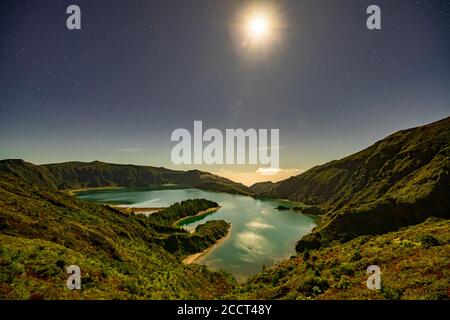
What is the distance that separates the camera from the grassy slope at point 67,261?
573 inches

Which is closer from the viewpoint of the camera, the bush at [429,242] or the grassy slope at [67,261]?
the grassy slope at [67,261]

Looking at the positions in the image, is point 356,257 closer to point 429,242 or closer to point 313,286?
point 429,242

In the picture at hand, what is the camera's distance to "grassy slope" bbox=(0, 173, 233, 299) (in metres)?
14.6

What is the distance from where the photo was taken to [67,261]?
19141mm

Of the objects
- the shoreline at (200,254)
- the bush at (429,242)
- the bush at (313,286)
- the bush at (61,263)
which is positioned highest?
the bush at (429,242)

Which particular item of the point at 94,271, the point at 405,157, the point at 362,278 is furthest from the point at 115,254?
the point at 405,157

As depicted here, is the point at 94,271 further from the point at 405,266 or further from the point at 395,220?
the point at 395,220

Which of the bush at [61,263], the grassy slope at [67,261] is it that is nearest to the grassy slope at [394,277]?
the grassy slope at [67,261]

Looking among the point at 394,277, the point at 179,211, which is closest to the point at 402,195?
the point at 394,277

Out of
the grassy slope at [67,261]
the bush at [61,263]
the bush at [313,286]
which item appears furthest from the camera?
the bush at [61,263]

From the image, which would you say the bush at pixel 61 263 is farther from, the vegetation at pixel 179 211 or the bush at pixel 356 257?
the vegetation at pixel 179 211

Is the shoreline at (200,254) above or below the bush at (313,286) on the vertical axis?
below

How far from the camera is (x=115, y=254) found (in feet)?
102
